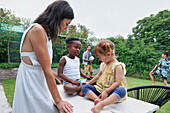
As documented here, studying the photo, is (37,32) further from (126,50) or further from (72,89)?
(126,50)

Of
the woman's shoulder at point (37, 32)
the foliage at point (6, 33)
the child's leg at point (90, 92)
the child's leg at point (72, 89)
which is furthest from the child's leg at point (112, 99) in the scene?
the foliage at point (6, 33)

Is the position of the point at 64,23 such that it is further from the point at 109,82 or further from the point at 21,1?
the point at 21,1

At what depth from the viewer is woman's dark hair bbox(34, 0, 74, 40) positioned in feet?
2.99

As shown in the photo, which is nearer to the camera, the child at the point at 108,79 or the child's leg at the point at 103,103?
the child's leg at the point at 103,103

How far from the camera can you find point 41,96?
0.86 metres

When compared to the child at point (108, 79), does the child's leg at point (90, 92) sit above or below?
below

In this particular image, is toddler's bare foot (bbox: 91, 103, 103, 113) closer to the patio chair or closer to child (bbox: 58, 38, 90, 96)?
child (bbox: 58, 38, 90, 96)

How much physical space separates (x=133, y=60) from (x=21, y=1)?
9.06 meters

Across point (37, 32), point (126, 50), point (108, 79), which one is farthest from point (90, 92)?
point (126, 50)

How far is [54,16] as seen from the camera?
924mm

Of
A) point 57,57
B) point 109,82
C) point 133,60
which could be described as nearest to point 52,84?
point 109,82

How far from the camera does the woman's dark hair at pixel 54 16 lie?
91cm

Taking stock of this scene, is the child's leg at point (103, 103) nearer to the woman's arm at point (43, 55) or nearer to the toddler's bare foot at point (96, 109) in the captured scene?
the toddler's bare foot at point (96, 109)

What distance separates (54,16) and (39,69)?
446 millimetres
